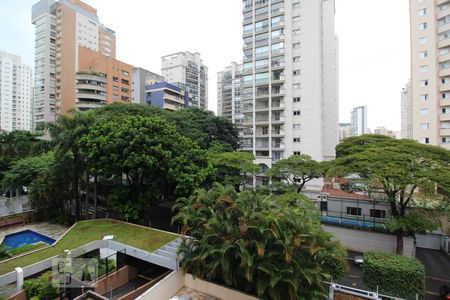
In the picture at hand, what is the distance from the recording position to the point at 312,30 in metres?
31.0

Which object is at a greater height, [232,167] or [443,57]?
[443,57]

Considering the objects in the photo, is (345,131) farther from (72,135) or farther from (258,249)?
(258,249)

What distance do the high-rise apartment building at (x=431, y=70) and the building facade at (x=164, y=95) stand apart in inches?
1776

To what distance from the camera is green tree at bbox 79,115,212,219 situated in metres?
15.1

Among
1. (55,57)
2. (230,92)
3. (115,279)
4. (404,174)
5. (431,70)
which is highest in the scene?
(230,92)

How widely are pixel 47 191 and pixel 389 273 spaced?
80.5ft

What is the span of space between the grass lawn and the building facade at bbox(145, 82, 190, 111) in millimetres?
42827

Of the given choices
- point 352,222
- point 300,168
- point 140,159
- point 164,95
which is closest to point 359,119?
point 164,95

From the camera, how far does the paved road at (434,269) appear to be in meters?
13.4

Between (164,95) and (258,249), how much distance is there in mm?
51608

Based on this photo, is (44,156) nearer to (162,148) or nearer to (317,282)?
(162,148)

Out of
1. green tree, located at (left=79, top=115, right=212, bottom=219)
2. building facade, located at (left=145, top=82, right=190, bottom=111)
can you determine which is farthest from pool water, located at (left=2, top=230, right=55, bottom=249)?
building facade, located at (left=145, top=82, right=190, bottom=111)

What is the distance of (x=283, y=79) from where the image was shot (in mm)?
32750

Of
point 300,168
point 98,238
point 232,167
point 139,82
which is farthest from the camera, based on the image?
point 139,82
